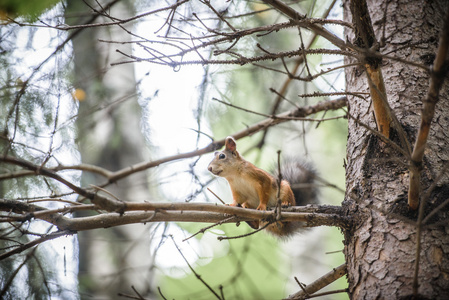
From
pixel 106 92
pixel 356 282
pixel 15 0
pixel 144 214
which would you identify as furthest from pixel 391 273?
pixel 106 92

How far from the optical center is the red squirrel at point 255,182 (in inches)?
100.0

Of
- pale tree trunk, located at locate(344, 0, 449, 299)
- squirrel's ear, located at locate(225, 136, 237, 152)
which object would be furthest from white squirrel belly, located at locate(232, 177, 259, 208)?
pale tree trunk, located at locate(344, 0, 449, 299)

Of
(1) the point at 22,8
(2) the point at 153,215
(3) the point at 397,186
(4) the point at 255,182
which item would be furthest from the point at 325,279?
(1) the point at 22,8

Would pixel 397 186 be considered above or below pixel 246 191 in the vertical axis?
below

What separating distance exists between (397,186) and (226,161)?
1.35 meters

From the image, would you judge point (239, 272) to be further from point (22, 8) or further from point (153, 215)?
point (22, 8)

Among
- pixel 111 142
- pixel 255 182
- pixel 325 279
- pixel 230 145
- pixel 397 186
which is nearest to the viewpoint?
pixel 397 186

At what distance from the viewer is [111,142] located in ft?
10.8

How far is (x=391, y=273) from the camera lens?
4.60ft

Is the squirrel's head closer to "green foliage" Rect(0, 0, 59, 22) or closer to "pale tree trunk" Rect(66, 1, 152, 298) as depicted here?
"pale tree trunk" Rect(66, 1, 152, 298)

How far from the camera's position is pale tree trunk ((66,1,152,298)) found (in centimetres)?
285

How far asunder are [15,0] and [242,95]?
72.2 inches

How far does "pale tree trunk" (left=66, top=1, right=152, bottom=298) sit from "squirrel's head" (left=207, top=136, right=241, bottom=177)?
1.77 feet

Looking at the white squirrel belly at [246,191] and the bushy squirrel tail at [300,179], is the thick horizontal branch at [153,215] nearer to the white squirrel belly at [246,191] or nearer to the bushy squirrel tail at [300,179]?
the white squirrel belly at [246,191]
